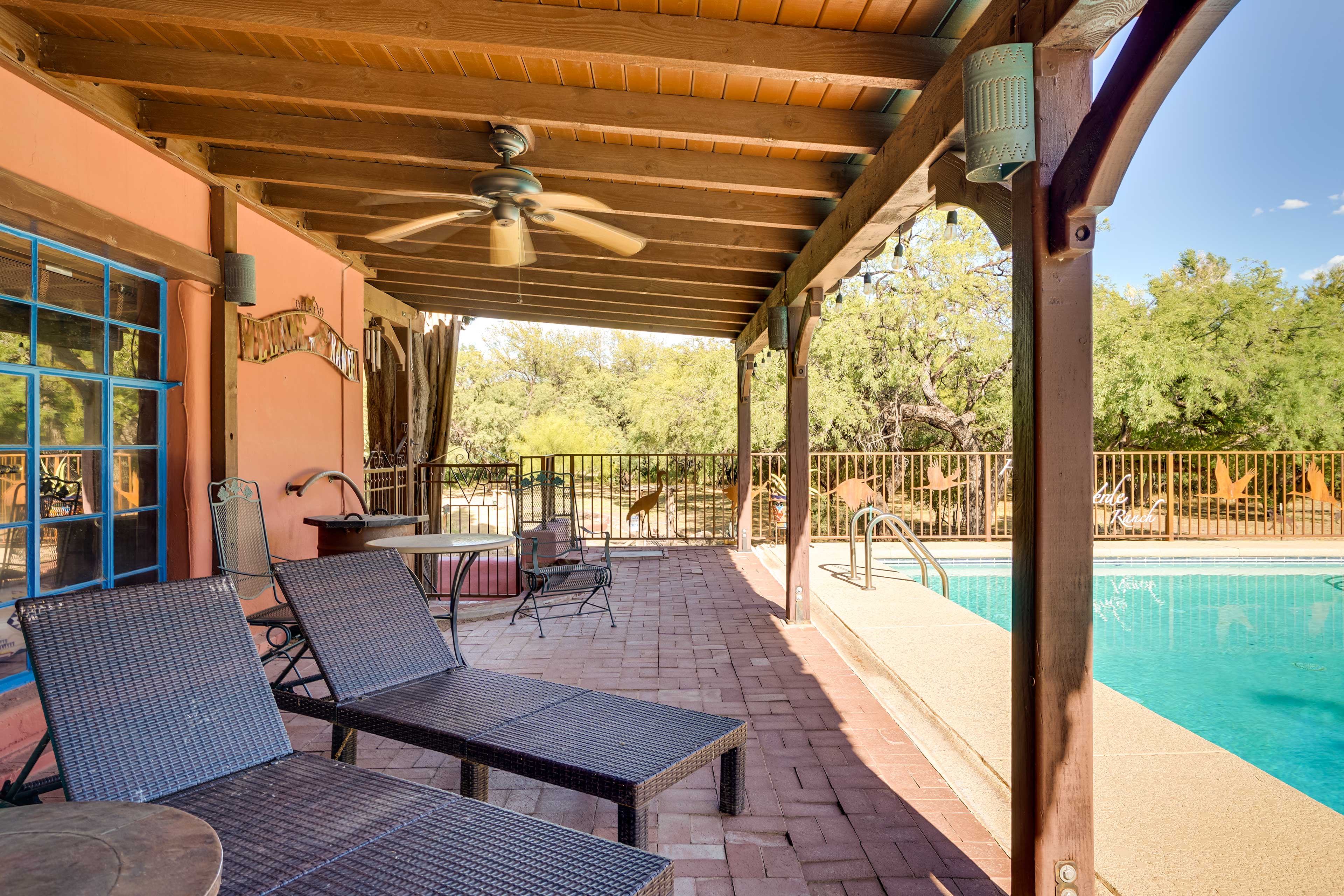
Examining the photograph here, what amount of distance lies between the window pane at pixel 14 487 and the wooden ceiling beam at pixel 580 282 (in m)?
3.51

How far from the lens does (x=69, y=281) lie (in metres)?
3.31

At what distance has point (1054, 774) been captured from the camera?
1789 mm

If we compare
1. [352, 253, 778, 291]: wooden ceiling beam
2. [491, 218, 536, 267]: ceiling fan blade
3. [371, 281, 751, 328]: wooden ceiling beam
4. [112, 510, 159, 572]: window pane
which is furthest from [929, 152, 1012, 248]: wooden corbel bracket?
[371, 281, 751, 328]: wooden ceiling beam

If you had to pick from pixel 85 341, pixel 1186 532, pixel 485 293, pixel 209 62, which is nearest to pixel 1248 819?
pixel 209 62

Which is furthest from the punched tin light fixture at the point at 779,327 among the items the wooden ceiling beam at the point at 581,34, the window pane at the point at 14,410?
the window pane at the point at 14,410

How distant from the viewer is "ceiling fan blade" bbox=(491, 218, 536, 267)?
355cm

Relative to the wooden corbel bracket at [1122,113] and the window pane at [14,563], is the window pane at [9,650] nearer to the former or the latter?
the window pane at [14,563]

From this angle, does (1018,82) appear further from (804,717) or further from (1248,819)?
(804,717)

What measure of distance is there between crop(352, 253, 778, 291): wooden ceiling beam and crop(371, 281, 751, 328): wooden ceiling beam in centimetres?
46

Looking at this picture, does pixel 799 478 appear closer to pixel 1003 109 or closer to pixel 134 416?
pixel 1003 109

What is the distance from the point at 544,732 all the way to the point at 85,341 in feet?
9.95

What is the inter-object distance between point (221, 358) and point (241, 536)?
102 centimetres

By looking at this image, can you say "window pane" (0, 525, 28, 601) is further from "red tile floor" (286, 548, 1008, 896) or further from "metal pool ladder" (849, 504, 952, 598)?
"metal pool ladder" (849, 504, 952, 598)

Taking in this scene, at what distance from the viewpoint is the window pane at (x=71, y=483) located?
10.5ft
